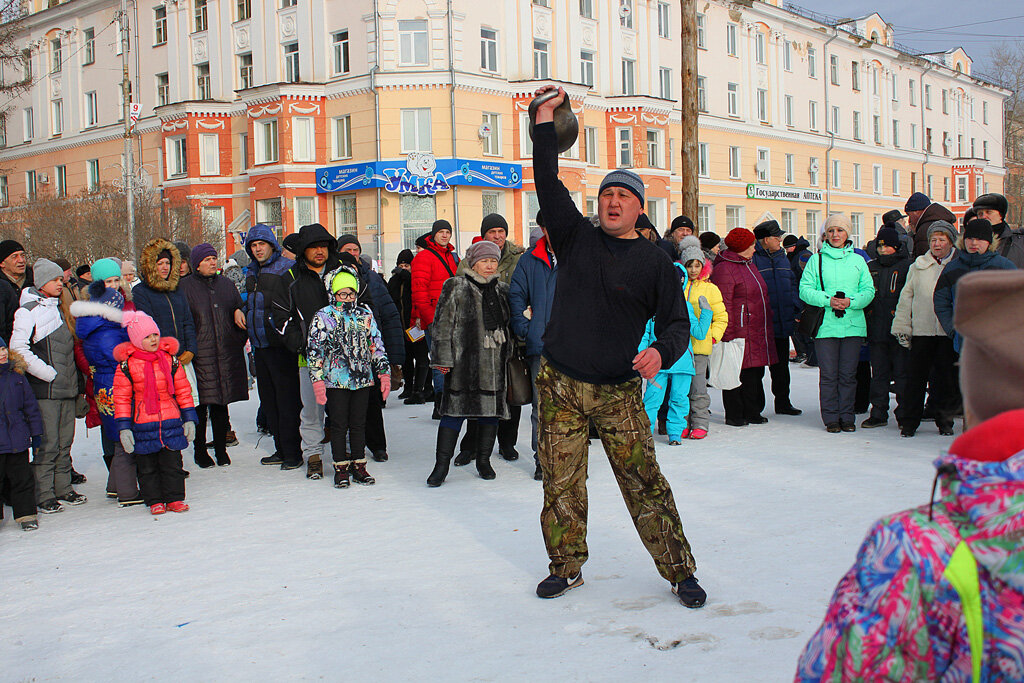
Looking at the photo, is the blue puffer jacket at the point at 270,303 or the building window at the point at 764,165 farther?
the building window at the point at 764,165

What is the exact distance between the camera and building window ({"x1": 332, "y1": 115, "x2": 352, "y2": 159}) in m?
32.0

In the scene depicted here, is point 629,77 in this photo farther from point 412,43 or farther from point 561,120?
point 561,120

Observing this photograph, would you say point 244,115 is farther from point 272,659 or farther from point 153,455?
point 272,659

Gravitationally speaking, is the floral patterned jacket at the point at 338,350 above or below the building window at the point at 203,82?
below

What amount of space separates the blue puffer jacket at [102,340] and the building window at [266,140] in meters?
28.0

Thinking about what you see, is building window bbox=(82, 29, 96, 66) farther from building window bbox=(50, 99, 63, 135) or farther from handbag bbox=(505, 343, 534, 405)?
handbag bbox=(505, 343, 534, 405)

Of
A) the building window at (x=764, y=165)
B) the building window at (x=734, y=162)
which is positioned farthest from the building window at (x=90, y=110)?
the building window at (x=764, y=165)

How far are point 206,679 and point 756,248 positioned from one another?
806cm

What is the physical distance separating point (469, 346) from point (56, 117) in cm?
4227

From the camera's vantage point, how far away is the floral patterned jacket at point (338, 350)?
6918 mm

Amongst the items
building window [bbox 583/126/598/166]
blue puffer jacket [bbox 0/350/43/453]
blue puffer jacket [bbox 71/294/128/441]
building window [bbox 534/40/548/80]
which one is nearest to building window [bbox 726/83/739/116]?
building window [bbox 583/126/598/166]

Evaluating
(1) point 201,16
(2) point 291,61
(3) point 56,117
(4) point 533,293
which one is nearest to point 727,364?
(4) point 533,293

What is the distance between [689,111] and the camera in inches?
570

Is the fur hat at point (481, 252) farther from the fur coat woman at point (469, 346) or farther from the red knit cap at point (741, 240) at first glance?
the red knit cap at point (741, 240)
